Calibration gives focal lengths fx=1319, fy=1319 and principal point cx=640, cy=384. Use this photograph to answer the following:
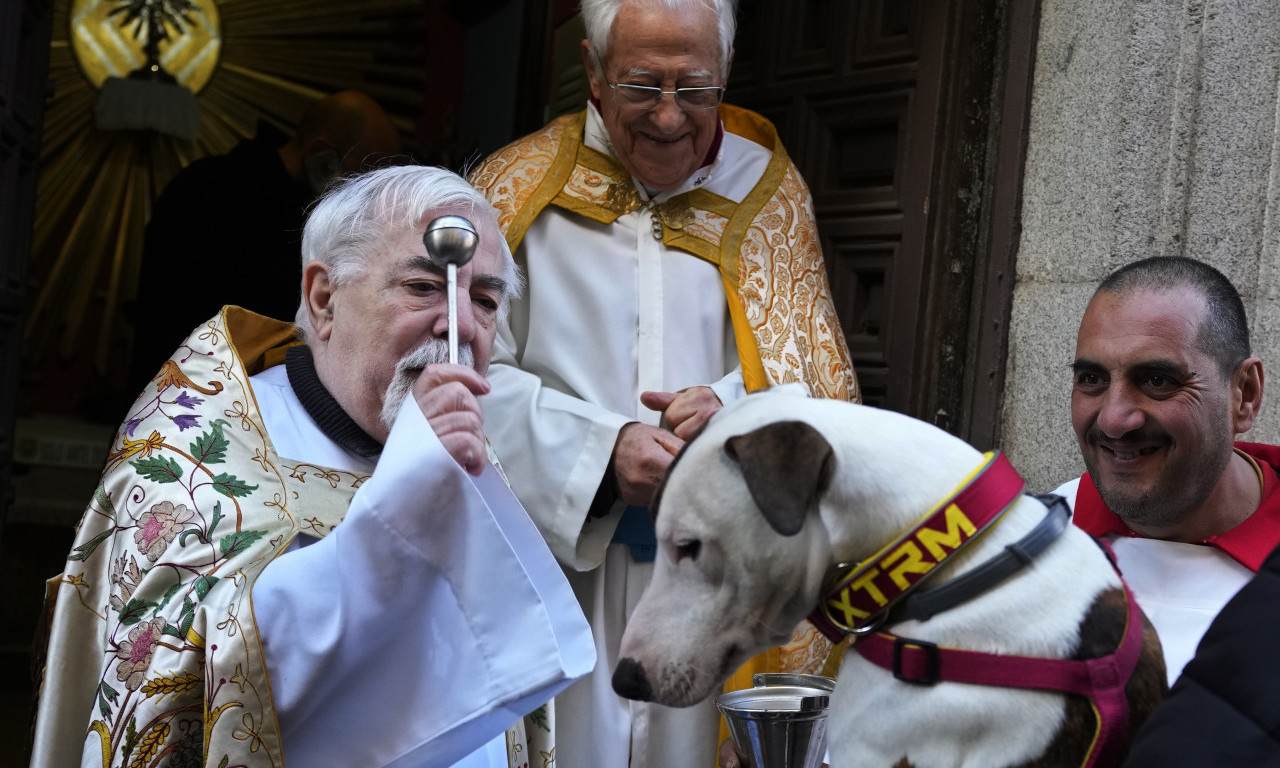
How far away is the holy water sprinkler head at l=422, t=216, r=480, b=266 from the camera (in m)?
2.31

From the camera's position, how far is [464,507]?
2035mm

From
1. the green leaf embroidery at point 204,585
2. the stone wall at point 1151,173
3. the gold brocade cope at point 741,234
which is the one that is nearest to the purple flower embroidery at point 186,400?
the green leaf embroidery at point 204,585

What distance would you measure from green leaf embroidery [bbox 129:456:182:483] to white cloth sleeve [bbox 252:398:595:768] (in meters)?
0.30

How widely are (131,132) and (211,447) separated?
5975 mm

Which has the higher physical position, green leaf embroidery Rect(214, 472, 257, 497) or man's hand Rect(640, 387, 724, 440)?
man's hand Rect(640, 387, 724, 440)

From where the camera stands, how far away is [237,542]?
2.24 metres

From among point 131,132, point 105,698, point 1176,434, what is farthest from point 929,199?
point 131,132

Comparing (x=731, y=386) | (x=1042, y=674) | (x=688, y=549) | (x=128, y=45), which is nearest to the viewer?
(x=1042, y=674)

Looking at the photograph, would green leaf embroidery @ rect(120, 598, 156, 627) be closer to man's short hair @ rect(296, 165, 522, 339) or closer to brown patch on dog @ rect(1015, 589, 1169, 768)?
man's short hair @ rect(296, 165, 522, 339)

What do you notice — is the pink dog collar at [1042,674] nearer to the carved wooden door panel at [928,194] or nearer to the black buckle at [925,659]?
the black buckle at [925,659]

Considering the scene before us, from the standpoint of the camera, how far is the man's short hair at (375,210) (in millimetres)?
2545

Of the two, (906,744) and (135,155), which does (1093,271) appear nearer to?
(906,744)

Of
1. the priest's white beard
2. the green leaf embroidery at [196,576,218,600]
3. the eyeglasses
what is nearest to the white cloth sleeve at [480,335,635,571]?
the priest's white beard

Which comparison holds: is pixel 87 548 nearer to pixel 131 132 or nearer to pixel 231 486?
pixel 231 486
